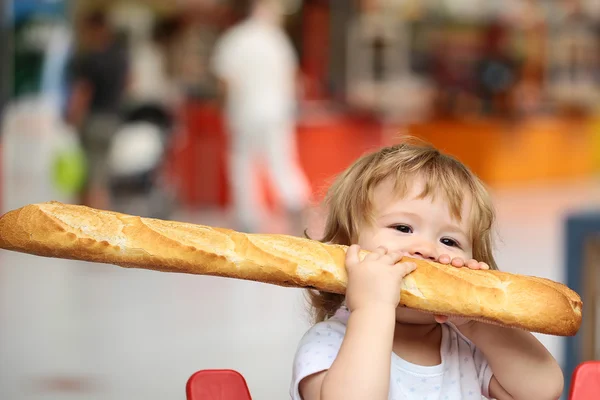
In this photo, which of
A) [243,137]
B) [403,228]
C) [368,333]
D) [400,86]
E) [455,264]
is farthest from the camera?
[400,86]

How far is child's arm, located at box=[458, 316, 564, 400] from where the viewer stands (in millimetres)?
1762

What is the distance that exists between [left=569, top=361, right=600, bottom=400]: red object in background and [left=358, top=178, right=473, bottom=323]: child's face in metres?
0.28

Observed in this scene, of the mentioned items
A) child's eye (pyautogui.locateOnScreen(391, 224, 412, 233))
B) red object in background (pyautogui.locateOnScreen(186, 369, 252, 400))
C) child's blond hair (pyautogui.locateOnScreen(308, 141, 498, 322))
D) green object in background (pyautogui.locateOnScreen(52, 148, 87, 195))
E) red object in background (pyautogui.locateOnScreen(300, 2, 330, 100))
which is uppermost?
red object in background (pyautogui.locateOnScreen(300, 2, 330, 100))

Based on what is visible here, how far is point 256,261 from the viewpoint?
163cm

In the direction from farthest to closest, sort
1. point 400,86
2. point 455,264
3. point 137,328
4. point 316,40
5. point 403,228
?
point 400,86 → point 316,40 → point 137,328 → point 403,228 → point 455,264

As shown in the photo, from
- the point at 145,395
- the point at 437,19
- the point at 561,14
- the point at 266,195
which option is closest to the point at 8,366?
the point at 145,395

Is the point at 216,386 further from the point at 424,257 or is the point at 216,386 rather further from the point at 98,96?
the point at 98,96

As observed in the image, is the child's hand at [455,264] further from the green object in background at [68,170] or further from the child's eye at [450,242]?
the green object in background at [68,170]

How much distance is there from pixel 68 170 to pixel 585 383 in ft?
23.6

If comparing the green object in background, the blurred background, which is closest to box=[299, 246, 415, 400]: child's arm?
the blurred background

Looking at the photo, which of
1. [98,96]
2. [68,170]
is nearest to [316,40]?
[68,170]

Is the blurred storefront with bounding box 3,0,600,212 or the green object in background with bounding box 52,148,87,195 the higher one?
the blurred storefront with bounding box 3,0,600,212

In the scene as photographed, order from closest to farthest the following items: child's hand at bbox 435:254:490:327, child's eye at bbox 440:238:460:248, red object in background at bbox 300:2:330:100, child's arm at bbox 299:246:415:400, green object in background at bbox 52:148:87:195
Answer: child's arm at bbox 299:246:415:400
child's hand at bbox 435:254:490:327
child's eye at bbox 440:238:460:248
green object in background at bbox 52:148:87:195
red object in background at bbox 300:2:330:100

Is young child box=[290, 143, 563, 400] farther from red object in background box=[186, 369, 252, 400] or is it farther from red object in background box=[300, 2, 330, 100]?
red object in background box=[300, 2, 330, 100]
